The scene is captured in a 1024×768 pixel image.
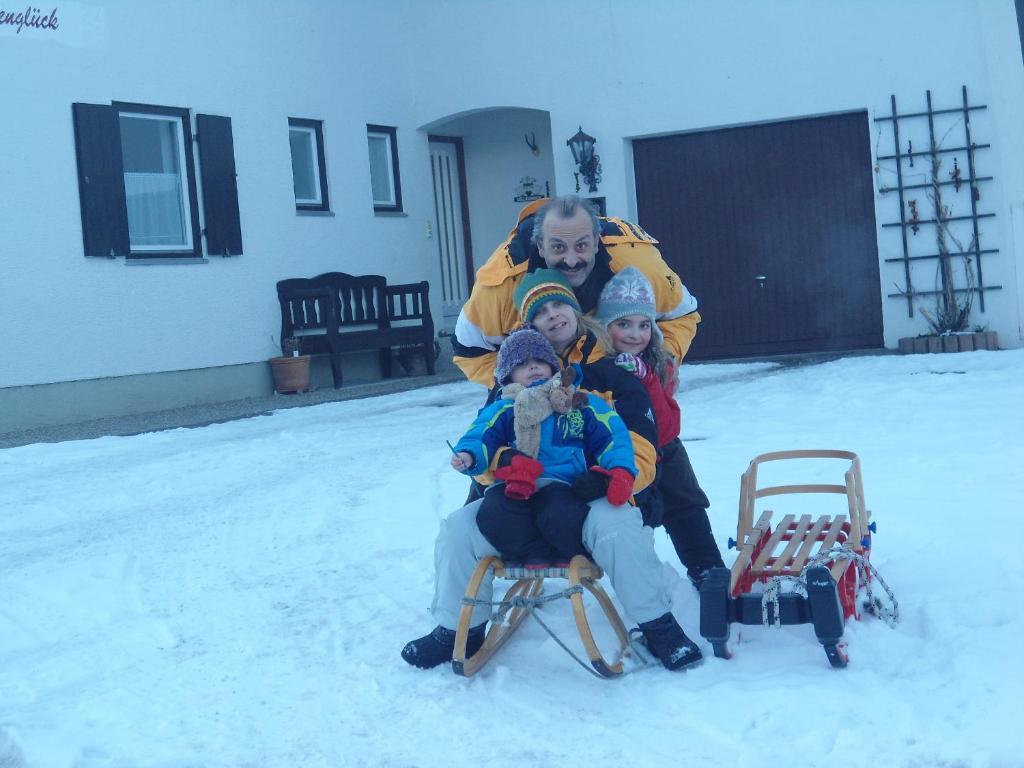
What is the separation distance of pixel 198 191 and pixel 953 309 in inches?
262

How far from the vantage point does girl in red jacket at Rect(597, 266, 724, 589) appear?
3.48 meters

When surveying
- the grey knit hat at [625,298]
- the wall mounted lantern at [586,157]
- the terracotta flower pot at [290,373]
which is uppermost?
the wall mounted lantern at [586,157]

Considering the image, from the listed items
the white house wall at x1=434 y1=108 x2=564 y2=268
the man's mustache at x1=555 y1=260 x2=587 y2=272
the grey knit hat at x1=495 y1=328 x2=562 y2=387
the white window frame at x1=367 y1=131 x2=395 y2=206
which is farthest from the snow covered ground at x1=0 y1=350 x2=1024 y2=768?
the white house wall at x1=434 y1=108 x2=564 y2=268

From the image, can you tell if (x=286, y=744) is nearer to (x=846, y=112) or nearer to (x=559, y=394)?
(x=559, y=394)

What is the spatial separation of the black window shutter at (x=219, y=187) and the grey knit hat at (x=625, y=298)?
24.5 ft

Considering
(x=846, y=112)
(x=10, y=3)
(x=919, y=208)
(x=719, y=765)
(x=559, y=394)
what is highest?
(x=10, y=3)

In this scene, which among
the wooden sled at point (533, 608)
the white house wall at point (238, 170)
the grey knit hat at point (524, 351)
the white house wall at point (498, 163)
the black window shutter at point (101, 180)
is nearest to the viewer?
the wooden sled at point (533, 608)

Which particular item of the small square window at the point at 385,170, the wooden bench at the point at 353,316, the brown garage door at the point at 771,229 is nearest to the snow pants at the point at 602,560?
the wooden bench at the point at 353,316

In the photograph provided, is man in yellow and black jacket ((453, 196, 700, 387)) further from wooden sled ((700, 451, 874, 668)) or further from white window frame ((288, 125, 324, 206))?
white window frame ((288, 125, 324, 206))

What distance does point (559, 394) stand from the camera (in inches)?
127

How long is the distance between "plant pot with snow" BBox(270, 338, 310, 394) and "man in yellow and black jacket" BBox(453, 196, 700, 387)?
7.01m

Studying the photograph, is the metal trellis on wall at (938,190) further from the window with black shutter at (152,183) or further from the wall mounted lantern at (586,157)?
the window with black shutter at (152,183)

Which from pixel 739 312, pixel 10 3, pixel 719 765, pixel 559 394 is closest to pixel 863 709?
pixel 719 765

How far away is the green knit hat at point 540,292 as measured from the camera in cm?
339
